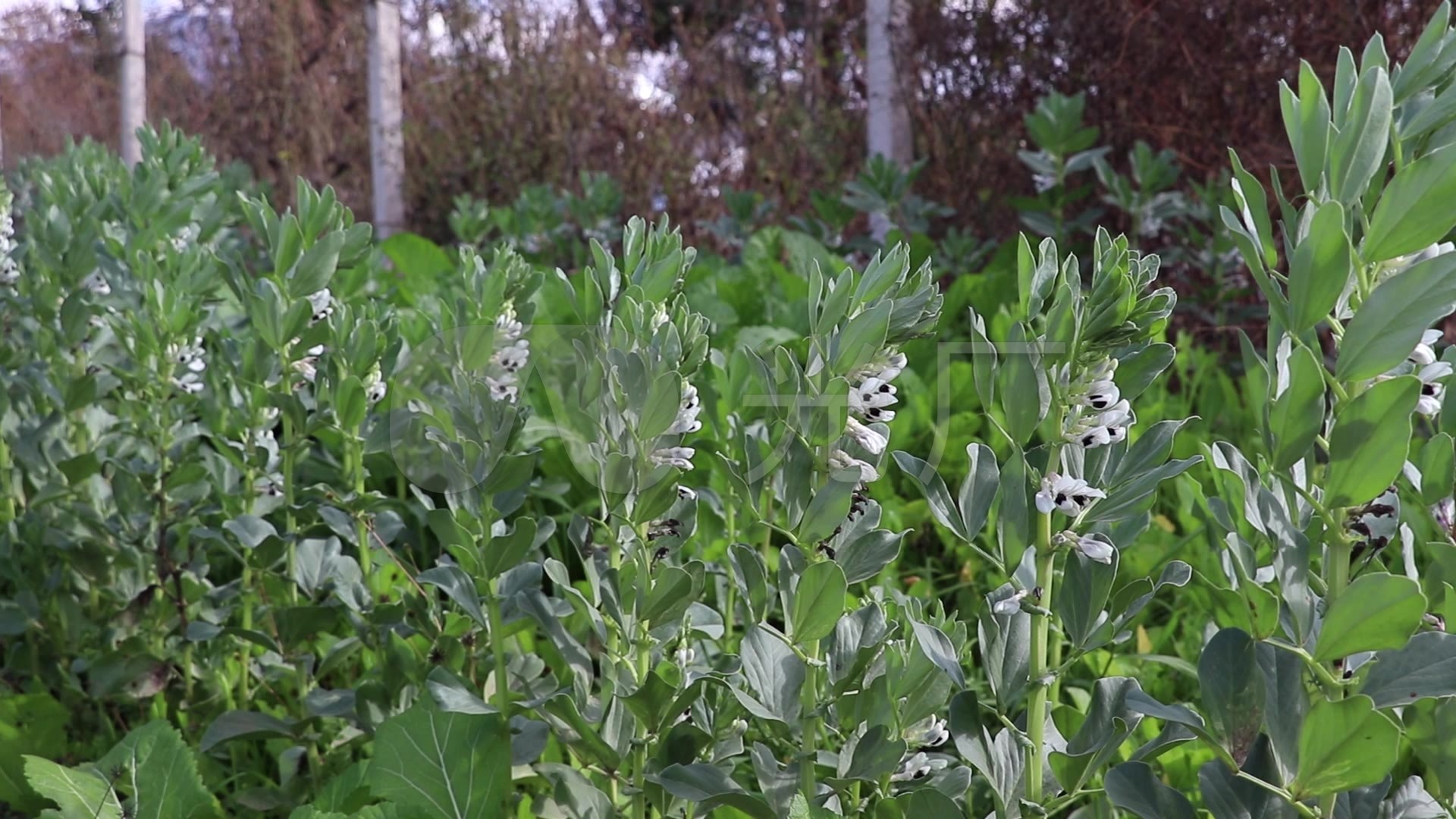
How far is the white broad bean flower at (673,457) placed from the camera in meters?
1.21

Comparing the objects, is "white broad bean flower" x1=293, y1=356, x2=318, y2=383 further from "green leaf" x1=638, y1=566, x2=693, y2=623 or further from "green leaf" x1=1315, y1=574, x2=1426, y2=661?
"green leaf" x1=1315, y1=574, x2=1426, y2=661

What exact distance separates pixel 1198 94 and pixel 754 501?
3.27m

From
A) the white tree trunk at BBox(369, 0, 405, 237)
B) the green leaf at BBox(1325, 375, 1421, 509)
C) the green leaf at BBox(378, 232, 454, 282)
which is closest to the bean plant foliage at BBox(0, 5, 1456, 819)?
the green leaf at BBox(1325, 375, 1421, 509)

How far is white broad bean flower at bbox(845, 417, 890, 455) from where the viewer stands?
1.13m

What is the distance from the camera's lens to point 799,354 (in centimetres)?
259

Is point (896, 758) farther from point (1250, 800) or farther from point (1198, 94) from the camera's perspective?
point (1198, 94)

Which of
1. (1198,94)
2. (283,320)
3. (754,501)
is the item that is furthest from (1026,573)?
(1198,94)

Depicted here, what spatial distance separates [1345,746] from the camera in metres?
0.84

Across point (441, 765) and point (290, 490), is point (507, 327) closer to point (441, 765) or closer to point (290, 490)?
point (290, 490)

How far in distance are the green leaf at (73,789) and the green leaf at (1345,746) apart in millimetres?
1293

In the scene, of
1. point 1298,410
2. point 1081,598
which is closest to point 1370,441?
point 1298,410

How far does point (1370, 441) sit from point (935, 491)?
1.10ft

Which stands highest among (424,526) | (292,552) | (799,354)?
(799,354)

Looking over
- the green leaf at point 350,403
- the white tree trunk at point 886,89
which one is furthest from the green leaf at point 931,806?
the white tree trunk at point 886,89
